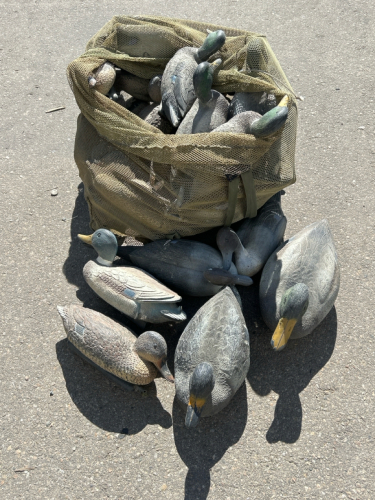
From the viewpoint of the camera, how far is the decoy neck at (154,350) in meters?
2.42

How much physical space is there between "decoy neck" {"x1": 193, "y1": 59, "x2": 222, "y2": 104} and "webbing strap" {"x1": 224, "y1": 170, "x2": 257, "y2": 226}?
549 millimetres

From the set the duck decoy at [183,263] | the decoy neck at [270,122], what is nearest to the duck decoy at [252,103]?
the decoy neck at [270,122]

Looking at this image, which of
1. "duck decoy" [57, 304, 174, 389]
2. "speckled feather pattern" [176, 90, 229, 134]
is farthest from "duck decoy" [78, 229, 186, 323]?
"speckled feather pattern" [176, 90, 229, 134]

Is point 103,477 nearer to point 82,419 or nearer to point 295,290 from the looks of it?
point 82,419

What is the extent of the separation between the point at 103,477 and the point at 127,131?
1808 millimetres

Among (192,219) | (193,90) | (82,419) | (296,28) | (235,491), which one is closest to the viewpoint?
(235,491)

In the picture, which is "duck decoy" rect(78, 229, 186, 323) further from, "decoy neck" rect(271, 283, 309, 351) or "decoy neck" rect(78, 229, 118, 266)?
"decoy neck" rect(271, 283, 309, 351)

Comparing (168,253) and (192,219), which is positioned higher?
(192,219)

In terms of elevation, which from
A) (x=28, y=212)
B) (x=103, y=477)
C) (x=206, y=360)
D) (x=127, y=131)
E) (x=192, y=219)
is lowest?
(x=103, y=477)

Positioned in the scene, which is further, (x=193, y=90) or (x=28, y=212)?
(x=28, y=212)

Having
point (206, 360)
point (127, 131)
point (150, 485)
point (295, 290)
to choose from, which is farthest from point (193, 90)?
point (150, 485)

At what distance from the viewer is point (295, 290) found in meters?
2.44

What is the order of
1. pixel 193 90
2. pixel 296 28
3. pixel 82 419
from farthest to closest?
pixel 296 28 < pixel 193 90 < pixel 82 419

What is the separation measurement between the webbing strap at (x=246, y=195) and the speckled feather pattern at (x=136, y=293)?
57cm
